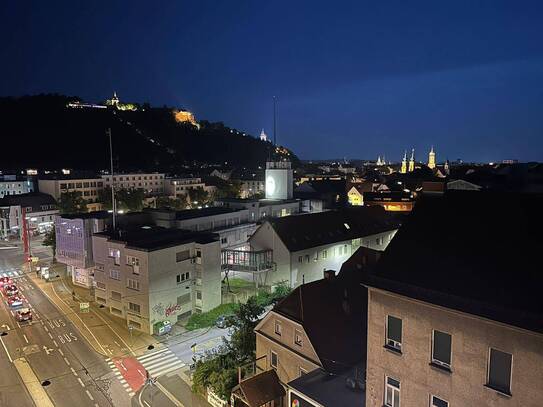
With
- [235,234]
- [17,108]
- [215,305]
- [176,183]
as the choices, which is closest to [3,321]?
[215,305]

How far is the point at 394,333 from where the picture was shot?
13.3 m

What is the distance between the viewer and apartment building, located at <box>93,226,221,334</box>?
33.0 metres

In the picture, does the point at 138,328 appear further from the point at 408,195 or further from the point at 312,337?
the point at 408,195

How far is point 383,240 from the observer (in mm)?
49125

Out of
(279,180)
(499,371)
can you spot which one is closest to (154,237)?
(279,180)

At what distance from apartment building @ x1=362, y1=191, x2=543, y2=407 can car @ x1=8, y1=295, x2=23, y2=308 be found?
39.0 meters

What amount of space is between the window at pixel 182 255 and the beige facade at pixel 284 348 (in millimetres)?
15214

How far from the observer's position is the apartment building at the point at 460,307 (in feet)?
34.1

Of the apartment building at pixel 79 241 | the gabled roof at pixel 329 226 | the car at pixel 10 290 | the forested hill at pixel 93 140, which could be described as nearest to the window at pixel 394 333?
the gabled roof at pixel 329 226

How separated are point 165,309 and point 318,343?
19.4m

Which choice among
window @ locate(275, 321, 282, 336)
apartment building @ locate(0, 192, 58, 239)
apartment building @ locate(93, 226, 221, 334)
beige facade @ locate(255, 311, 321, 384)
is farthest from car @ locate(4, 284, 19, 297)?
window @ locate(275, 321, 282, 336)

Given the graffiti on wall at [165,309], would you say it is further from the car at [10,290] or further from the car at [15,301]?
the car at [10,290]

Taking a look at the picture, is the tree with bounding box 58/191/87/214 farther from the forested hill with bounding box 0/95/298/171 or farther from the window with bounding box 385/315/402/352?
the window with bounding box 385/315/402/352

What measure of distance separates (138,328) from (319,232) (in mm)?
21497
